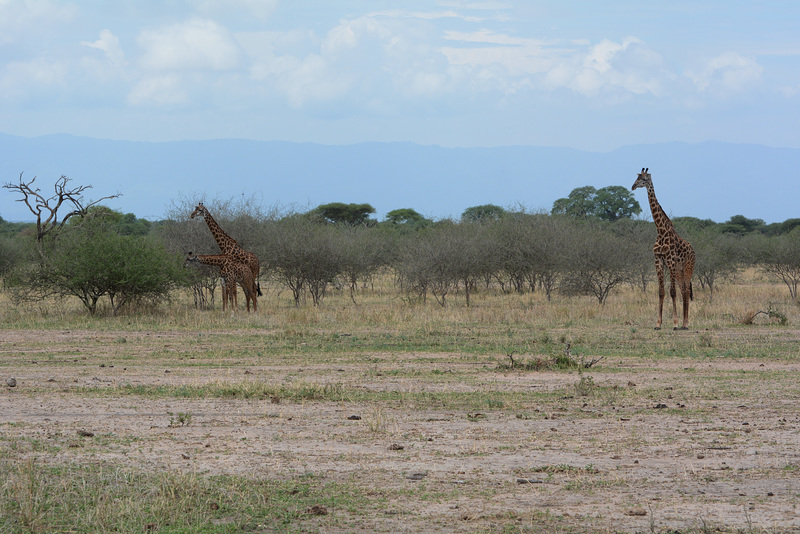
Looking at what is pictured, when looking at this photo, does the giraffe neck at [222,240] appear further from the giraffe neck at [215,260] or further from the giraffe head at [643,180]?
the giraffe head at [643,180]

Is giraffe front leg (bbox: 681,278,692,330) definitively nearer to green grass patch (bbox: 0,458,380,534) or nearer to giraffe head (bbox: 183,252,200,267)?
giraffe head (bbox: 183,252,200,267)

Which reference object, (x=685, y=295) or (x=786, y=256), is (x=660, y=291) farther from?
(x=786, y=256)

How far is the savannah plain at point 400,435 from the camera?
5383mm

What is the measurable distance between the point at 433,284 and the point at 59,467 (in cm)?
1861

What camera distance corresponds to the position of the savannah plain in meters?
5.38

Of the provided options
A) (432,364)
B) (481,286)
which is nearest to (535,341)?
(432,364)

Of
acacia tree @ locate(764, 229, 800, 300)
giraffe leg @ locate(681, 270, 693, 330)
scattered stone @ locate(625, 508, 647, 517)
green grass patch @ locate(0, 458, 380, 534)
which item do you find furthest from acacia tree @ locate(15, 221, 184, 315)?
acacia tree @ locate(764, 229, 800, 300)

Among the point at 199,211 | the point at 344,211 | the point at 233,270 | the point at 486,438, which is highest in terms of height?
the point at 344,211

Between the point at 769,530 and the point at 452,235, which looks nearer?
the point at 769,530

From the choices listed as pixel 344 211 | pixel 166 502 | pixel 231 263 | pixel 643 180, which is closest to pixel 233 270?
pixel 231 263

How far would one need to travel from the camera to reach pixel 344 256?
24.5 metres

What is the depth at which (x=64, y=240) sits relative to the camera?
68.1 feet

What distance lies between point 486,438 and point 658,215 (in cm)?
1251

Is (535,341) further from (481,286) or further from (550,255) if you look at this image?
(481,286)
